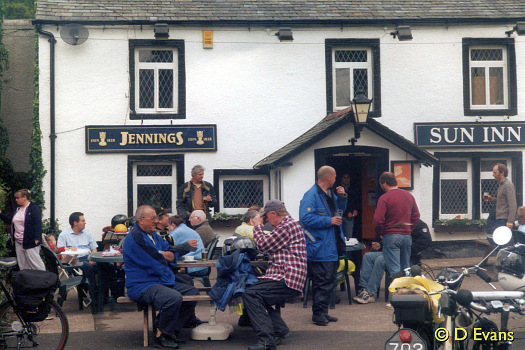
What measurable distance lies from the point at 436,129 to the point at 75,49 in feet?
26.1

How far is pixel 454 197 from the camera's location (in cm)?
1648

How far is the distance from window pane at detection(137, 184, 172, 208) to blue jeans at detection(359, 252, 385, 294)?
19.7ft

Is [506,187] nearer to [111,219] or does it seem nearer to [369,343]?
[369,343]

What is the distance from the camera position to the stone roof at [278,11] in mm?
15617

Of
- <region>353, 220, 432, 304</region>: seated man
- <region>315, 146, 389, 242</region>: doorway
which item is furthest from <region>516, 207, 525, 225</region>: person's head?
<region>315, 146, 389, 242</region>: doorway

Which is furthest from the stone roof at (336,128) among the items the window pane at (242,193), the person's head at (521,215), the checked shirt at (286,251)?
the checked shirt at (286,251)

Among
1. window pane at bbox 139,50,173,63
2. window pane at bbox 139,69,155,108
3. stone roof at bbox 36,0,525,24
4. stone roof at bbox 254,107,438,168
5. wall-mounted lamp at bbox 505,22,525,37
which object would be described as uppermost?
stone roof at bbox 36,0,525,24

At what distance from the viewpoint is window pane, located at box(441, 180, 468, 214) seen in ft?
53.9

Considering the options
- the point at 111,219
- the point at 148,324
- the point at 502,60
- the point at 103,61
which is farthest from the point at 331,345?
the point at 502,60

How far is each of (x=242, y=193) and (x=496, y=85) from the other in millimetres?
6274

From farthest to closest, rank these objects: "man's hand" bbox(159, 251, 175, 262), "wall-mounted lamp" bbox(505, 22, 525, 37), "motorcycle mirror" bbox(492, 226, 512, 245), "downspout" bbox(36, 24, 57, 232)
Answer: "wall-mounted lamp" bbox(505, 22, 525, 37) < "downspout" bbox(36, 24, 57, 232) < "man's hand" bbox(159, 251, 175, 262) < "motorcycle mirror" bbox(492, 226, 512, 245)

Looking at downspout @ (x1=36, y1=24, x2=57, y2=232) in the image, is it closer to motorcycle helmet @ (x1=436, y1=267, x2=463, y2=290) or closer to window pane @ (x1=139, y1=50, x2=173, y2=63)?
window pane @ (x1=139, y1=50, x2=173, y2=63)

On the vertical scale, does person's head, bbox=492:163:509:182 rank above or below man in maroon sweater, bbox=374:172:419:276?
above

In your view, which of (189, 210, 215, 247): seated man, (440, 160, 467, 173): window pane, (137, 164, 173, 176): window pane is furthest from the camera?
(440, 160, 467, 173): window pane
